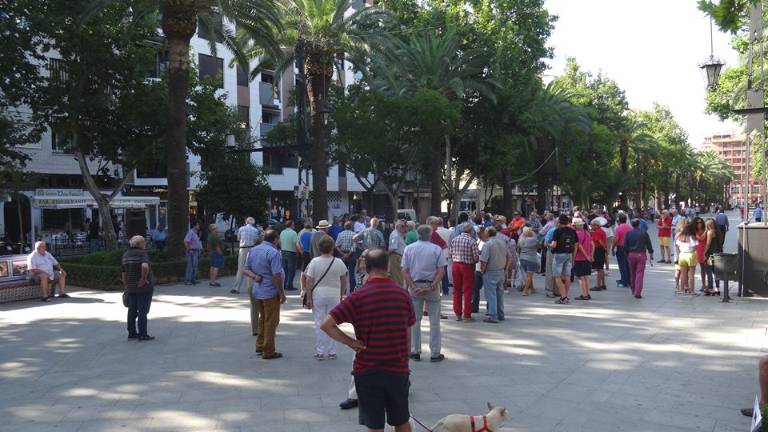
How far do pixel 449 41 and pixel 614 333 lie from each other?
75.5 feet

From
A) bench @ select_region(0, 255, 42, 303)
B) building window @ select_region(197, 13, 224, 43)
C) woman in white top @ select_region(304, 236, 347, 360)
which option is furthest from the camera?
building window @ select_region(197, 13, 224, 43)

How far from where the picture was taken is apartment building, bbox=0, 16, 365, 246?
88.4 feet

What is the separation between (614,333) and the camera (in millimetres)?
9367

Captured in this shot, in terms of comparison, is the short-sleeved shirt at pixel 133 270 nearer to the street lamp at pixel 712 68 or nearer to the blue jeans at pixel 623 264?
the blue jeans at pixel 623 264

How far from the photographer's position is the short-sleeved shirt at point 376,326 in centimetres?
394

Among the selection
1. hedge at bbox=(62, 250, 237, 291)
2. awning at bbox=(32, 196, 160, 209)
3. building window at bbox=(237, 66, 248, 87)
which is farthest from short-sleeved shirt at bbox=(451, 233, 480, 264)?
building window at bbox=(237, 66, 248, 87)

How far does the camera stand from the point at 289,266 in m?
14.5

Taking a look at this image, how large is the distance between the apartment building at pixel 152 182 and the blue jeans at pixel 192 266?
7.41 m

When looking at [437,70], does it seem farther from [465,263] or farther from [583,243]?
[465,263]

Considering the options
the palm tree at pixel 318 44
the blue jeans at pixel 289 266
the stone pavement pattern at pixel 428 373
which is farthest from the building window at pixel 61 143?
the stone pavement pattern at pixel 428 373

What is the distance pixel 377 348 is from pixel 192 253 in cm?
1319

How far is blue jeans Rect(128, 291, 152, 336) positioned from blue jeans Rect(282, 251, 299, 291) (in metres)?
5.12

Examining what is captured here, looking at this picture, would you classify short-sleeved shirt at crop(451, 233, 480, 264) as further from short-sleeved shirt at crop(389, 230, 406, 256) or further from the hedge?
the hedge

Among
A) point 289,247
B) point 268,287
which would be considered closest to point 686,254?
point 289,247
